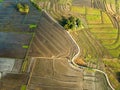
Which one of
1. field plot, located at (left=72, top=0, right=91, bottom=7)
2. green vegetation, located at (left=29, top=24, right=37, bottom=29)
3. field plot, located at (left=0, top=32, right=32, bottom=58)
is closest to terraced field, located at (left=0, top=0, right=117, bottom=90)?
green vegetation, located at (left=29, top=24, right=37, bottom=29)

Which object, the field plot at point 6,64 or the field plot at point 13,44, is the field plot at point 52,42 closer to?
the field plot at point 13,44

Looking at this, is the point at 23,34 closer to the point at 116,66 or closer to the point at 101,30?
the point at 101,30

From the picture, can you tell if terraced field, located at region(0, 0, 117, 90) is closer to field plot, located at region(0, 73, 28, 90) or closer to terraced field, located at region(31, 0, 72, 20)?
field plot, located at region(0, 73, 28, 90)

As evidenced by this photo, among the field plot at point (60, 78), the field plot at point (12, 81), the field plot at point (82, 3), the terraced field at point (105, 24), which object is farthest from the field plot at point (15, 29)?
the terraced field at point (105, 24)

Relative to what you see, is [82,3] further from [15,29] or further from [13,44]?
[13,44]

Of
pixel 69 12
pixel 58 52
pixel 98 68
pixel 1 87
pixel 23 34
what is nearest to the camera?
pixel 1 87

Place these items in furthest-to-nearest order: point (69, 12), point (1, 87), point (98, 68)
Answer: point (69, 12), point (98, 68), point (1, 87)

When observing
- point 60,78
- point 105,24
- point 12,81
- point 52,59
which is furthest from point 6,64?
point 105,24

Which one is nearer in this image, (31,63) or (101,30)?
(31,63)

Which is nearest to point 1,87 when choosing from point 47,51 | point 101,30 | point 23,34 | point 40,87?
point 40,87
